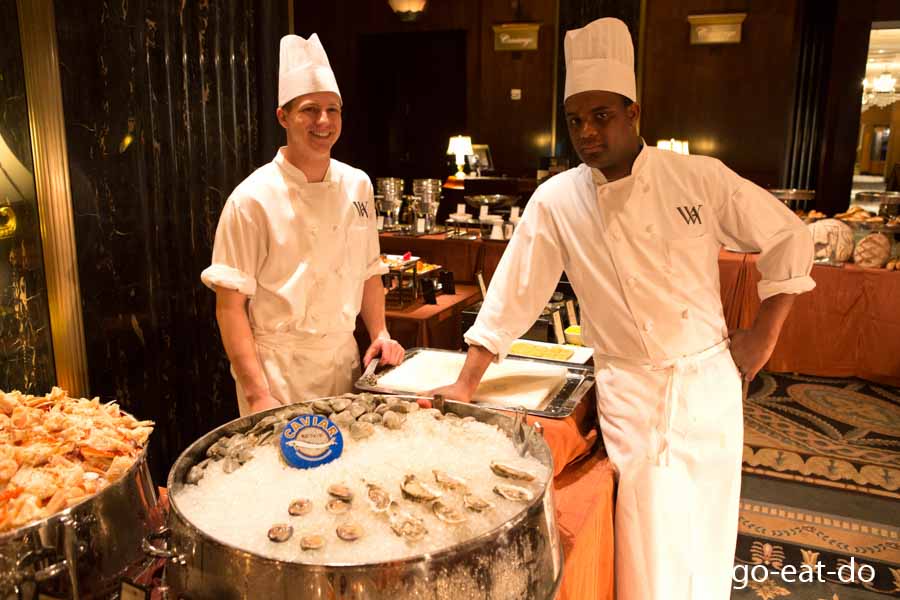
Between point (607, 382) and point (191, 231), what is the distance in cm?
169

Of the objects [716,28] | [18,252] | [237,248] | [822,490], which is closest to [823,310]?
[822,490]

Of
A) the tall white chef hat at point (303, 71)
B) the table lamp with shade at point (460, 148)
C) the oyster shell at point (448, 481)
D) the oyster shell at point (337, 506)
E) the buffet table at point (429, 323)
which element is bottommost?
the buffet table at point (429, 323)

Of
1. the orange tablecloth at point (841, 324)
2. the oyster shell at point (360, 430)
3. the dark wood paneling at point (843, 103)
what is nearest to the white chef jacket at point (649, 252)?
Answer: the oyster shell at point (360, 430)

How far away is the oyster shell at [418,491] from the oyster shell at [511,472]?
11 centimetres

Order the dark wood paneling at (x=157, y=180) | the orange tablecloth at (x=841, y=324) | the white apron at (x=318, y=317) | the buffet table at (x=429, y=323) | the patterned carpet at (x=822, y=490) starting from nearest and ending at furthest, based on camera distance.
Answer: the white apron at (x=318, y=317) < the dark wood paneling at (x=157, y=180) < the patterned carpet at (x=822, y=490) < the buffet table at (x=429, y=323) < the orange tablecloth at (x=841, y=324)

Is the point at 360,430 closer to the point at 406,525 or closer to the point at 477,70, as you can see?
the point at 406,525

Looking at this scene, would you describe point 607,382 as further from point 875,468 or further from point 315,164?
point 875,468

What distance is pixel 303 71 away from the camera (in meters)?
1.58

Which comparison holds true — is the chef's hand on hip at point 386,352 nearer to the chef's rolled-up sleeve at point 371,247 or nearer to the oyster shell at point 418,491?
the chef's rolled-up sleeve at point 371,247

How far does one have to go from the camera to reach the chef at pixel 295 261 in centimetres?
155

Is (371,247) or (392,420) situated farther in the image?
(371,247)

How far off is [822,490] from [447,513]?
2752 mm

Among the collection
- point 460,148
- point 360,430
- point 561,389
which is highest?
point 460,148

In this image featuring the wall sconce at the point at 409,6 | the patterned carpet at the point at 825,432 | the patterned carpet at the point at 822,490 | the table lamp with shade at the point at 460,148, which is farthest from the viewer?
the table lamp with shade at the point at 460,148
